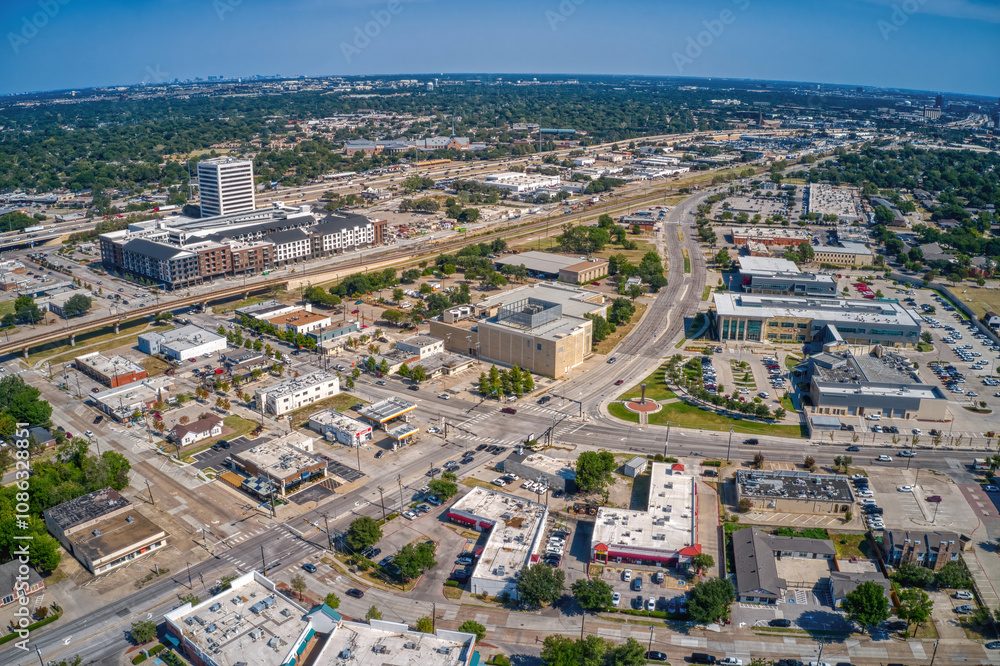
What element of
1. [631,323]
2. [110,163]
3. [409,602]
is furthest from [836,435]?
[110,163]

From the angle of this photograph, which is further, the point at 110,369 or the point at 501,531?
the point at 110,369

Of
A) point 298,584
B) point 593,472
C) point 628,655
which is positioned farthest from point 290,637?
point 593,472

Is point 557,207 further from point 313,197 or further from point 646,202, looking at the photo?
point 313,197

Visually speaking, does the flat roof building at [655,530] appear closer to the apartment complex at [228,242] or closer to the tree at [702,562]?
the tree at [702,562]

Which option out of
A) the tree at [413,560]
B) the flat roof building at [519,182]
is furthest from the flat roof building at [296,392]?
the flat roof building at [519,182]

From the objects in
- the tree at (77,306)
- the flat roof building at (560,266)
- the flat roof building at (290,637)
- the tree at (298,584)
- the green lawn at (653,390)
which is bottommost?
the tree at (298,584)

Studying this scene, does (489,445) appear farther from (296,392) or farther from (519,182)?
(519,182)
